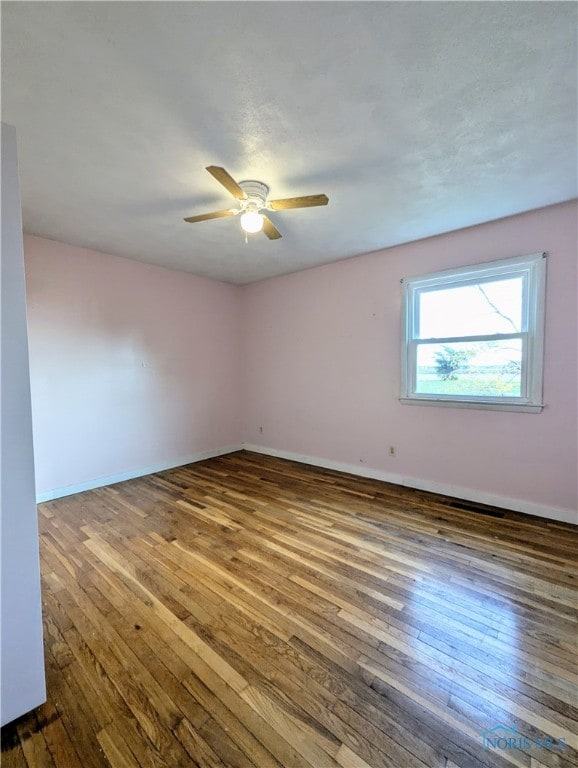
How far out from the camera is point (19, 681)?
121 cm

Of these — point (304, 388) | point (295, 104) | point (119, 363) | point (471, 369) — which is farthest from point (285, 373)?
point (295, 104)

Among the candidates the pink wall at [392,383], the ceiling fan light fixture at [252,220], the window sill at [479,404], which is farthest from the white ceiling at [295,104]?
the window sill at [479,404]

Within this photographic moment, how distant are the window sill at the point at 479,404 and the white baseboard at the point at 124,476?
9.54ft

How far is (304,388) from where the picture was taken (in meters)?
4.46

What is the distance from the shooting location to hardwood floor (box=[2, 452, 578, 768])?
1.14 metres

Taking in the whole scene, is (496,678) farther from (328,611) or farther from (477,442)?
(477,442)

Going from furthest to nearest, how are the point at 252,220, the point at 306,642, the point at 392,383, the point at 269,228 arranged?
the point at 392,383 → the point at 269,228 → the point at 252,220 → the point at 306,642

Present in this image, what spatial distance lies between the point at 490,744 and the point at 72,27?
3081 mm

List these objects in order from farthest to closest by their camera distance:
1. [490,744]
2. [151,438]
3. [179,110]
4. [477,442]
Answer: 1. [151,438]
2. [477,442]
3. [179,110]
4. [490,744]

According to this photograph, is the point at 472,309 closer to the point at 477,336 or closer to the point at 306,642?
the point at 477,336

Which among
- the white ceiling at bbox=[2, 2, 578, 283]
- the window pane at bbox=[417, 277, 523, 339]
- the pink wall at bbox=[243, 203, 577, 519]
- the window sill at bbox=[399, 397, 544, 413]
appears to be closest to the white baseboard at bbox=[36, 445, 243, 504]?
the pink wall at bbox=[243, 203, 577, 519]

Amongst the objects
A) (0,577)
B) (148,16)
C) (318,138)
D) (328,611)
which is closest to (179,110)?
(148,16)

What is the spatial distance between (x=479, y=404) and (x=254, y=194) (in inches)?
108

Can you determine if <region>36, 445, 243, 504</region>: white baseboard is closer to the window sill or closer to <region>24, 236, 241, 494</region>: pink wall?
<region>24, 236, 241, 494</region>: pink wall
